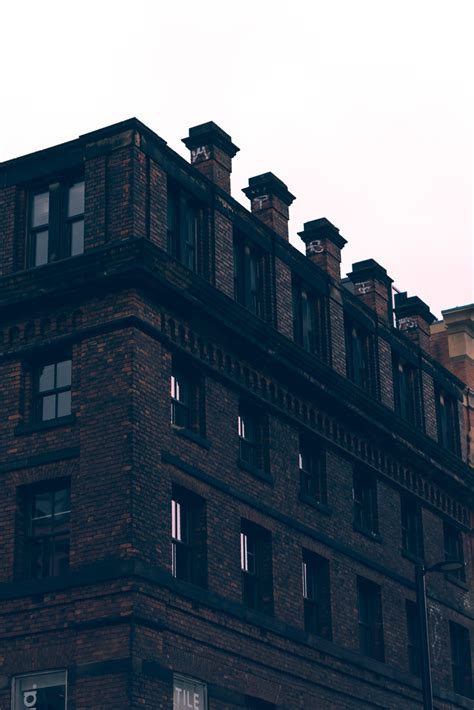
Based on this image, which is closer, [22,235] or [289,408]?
[22,235]

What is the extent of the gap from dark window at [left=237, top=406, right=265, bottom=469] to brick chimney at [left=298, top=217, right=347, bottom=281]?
697 cm

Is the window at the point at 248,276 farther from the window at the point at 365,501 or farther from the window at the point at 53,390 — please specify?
the window at the point at 365,501

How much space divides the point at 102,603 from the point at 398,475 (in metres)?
15.5

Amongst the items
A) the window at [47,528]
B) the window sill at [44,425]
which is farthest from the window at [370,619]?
the window sill at [44,425]

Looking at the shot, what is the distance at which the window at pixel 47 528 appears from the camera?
3164 centimetres

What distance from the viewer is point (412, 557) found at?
43.2 m

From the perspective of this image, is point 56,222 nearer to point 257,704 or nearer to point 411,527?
point 257,704

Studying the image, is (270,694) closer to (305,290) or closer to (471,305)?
(305,290)

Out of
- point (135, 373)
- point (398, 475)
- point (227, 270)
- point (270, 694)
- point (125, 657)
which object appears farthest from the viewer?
point (398, 475)

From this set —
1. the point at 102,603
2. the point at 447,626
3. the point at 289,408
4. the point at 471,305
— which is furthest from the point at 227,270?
the point at 471,305

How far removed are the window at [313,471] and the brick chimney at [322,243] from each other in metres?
5.63

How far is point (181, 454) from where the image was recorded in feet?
108

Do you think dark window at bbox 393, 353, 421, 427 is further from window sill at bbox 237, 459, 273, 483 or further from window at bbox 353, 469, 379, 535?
window sill at bbox 237, 459, 273, 483

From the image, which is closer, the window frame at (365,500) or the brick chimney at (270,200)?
Answer: the brick chimney at (270,200)
